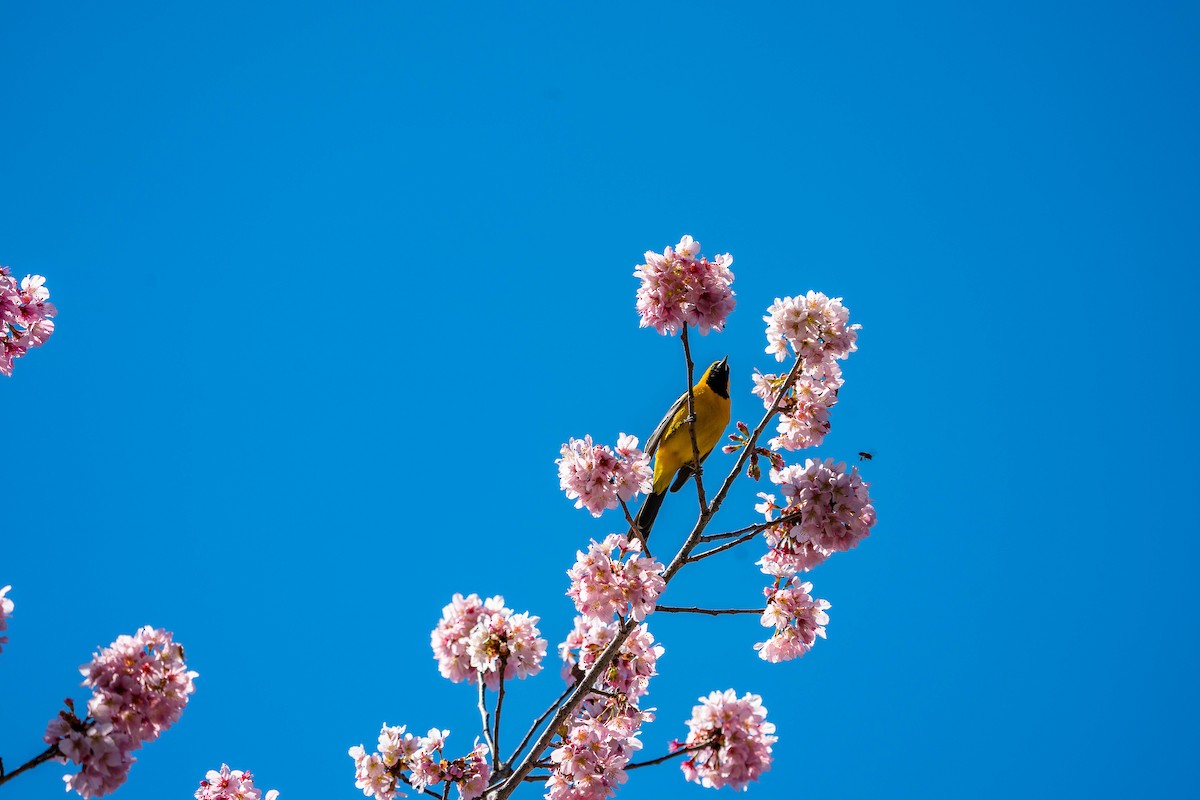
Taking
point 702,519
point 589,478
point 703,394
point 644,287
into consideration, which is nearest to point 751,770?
point 702,519

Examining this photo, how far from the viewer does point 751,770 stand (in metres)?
3.75

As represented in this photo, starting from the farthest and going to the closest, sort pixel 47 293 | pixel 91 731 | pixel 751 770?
1. pixel 47 293
2. pixel 751 770
3. pixel 91 731

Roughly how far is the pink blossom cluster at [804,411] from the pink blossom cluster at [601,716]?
1326 mm

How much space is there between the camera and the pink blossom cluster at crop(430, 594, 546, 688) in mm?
3934

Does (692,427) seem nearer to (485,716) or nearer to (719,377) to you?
(485,716)

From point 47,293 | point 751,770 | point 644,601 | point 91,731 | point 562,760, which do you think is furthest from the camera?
point 47,293

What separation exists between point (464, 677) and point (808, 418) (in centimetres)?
227

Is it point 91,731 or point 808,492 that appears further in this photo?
point 808,492

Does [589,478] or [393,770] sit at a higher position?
[589,478]

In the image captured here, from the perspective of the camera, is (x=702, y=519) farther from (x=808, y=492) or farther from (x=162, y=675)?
(x=162, y=675)

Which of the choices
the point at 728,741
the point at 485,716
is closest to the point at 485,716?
the point at 485,716

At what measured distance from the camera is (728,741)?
375cm

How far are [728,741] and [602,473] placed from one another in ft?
4.55

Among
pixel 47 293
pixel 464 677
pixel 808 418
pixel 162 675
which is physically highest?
pixel 47 293
